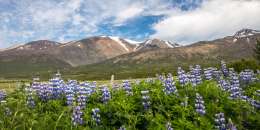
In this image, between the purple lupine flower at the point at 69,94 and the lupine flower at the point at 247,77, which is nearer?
the purple lupine flower at the point at 69,94

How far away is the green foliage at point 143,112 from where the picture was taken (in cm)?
837

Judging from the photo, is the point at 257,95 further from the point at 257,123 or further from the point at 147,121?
the point at 147,121

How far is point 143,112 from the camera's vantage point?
919 centimetres

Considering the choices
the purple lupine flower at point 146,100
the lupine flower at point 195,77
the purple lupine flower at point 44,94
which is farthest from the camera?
the lupine flower at point 195,77

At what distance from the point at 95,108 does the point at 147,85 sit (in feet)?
6.31

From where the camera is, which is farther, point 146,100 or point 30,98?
point 30,98

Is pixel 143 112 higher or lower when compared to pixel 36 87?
lower

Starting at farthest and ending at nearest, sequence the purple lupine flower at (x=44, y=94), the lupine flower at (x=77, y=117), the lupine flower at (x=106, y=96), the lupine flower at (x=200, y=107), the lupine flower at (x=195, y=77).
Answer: the lupine flower at (x=195, y=77)
the purple lupine flower at (x=44, y=94)
the lupine flower at (x=106, y=96)
the lupine flower at (x=200, y=107)
the lupine flower at (x=77, y=117)

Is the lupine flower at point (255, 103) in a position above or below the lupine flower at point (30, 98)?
below

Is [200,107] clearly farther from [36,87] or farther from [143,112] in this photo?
[36,87]

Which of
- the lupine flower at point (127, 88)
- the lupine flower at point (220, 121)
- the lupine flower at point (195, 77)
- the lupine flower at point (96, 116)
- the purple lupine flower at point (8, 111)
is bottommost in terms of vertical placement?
the lupine flower at point (220, 121)

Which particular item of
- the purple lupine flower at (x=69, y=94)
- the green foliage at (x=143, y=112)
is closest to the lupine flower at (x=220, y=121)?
the green foliage at (x=143, y=112)

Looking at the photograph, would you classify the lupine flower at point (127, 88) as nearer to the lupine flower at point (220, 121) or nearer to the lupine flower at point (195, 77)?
the lupine flower at point (195, 77)

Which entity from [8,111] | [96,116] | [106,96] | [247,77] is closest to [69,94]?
[106,96]
